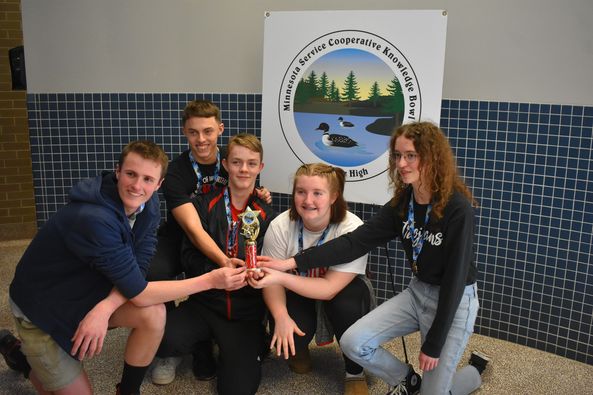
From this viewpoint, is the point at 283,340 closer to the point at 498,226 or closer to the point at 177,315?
the point at 177,315

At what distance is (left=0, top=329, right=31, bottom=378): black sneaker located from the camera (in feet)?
8.34

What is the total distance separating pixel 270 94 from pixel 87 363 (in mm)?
1642

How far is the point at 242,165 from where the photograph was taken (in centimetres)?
259

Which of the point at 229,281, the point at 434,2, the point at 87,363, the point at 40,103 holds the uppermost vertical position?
the point at 434,2

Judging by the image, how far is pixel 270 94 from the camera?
3.11 m

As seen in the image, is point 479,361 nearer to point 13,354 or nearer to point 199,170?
point 199,170

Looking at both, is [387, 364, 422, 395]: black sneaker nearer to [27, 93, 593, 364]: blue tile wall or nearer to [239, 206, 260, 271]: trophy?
[27, 93, 593, 364]: blue tile wall

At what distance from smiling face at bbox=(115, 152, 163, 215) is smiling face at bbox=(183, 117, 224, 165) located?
74 centimetres

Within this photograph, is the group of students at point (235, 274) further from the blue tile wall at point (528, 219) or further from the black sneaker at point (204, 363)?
the blue tile wall at point (528, 219)

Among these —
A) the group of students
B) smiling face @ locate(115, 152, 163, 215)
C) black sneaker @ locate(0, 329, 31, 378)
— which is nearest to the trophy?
the group of students

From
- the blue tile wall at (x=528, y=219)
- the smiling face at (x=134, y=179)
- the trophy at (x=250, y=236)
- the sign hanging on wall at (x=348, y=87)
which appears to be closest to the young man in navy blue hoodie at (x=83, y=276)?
the smiling face at (x=134, y=179)

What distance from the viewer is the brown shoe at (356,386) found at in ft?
8.07

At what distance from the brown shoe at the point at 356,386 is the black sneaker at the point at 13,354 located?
1.40 m

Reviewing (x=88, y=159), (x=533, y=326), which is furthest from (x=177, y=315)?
(x=533, y=326)
